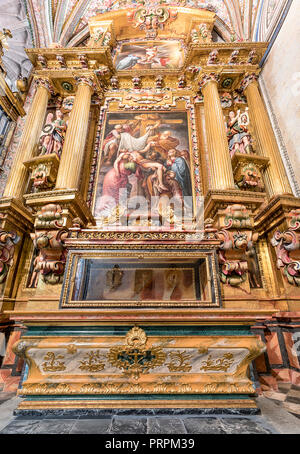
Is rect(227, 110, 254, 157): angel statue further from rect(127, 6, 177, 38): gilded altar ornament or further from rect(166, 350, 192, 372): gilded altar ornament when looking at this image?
rect(127, 6, 177, 38): gilded altar ornament

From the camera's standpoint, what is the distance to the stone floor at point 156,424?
67.2 inches

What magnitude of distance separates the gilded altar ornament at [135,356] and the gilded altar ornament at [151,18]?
790cm

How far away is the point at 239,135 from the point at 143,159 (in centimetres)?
203

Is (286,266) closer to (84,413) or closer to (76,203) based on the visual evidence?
(84,413)

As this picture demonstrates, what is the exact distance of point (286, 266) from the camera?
3.35m

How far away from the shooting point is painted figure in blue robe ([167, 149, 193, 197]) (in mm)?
4730

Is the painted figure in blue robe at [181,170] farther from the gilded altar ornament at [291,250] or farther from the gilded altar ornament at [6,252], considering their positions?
the gilded altar ornament at [6,252]

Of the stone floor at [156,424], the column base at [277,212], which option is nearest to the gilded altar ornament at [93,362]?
the stone floor at [156,424]

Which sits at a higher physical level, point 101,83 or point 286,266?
point 101,83

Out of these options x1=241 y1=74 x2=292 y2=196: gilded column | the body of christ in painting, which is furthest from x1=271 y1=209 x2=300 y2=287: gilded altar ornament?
the body of christ in painting

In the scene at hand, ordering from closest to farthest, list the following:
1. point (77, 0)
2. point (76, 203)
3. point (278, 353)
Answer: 1. point (278, 353)
2. point (76, 203)
3. point (77, 0)

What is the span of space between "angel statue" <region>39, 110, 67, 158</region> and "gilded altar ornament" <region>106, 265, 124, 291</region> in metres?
3.11

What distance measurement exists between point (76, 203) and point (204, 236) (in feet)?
7.37
